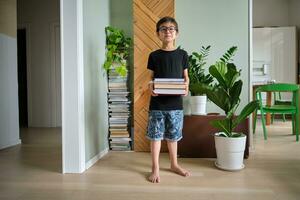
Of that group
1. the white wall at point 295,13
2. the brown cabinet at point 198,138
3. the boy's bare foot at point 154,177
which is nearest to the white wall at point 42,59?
the brown cabinet at point 198,138

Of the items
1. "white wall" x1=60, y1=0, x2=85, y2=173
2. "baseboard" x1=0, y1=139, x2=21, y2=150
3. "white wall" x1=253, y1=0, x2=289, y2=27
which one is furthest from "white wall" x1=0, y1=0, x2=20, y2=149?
"white wall" x1=253, y1=0, x2=289, y2=27

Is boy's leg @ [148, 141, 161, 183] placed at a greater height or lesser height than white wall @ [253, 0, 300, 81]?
lesser

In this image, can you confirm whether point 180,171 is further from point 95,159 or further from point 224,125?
point 95,159

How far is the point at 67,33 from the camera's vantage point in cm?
221

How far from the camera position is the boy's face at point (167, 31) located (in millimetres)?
2141

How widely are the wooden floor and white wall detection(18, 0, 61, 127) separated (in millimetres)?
2154

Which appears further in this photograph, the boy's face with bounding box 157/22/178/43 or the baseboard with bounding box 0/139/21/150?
the baseboard with bounding box 0/139/21/150

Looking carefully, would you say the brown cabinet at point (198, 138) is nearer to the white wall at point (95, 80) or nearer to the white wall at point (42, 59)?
the white wall at point (95, 80)

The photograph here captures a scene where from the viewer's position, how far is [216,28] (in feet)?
10.2

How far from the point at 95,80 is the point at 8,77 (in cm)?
140

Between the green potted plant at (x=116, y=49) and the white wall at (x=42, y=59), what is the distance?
7.80 feet

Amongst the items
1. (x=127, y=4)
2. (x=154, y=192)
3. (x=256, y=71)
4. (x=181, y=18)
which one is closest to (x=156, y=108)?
(x=154, y=192)

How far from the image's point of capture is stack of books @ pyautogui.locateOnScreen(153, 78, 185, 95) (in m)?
2.08

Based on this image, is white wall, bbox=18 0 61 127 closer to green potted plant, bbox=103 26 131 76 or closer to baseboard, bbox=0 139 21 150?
baseboard, bbox=0 139 21 150
